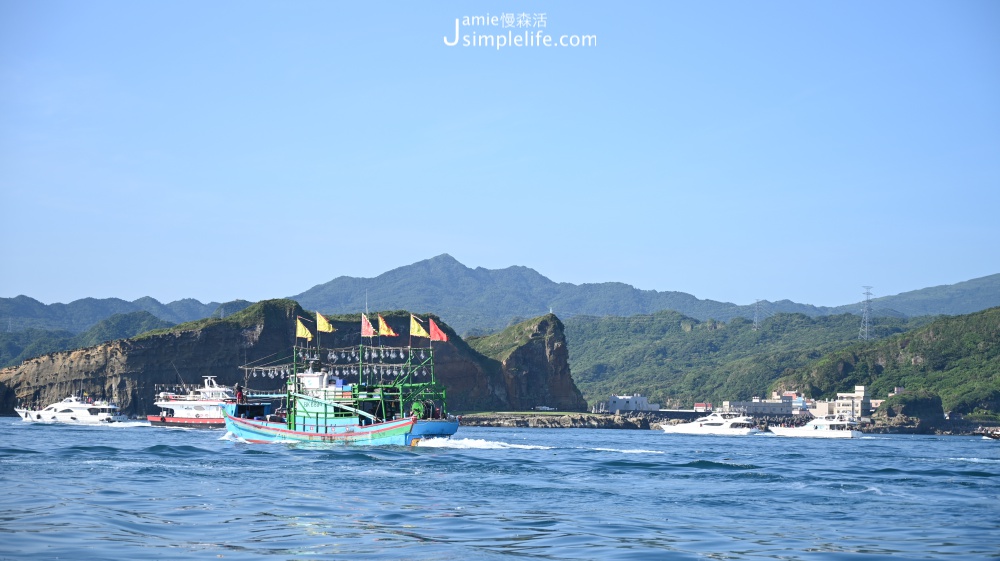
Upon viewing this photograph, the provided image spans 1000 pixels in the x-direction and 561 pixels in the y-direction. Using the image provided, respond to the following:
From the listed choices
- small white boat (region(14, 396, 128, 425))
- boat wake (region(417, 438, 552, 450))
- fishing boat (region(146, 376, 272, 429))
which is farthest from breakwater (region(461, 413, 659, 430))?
boat wake (region(417, 438, 552, 450))

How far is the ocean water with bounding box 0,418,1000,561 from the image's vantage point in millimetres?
29406

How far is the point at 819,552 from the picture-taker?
30.0 meters

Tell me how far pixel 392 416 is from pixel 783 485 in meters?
36.6

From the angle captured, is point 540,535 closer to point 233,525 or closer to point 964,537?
point 233,525

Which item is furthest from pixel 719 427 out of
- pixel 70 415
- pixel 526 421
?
pixel 70 415

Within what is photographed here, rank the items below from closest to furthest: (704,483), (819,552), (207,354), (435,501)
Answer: (819,552) → (435,501) → (704,483) → (207,354)

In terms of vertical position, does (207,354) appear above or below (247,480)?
above

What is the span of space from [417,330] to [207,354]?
119 metres

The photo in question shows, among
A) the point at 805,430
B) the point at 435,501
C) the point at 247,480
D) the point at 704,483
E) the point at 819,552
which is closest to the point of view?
the point at 819,552

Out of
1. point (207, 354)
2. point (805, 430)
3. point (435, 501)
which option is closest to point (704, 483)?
point (435, 501)

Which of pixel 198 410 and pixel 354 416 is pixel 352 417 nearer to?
pixel 354 416

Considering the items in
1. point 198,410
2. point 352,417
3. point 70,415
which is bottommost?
point 352,417

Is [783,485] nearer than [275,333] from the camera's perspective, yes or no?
Yes

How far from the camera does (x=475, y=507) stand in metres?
→ 40.0
